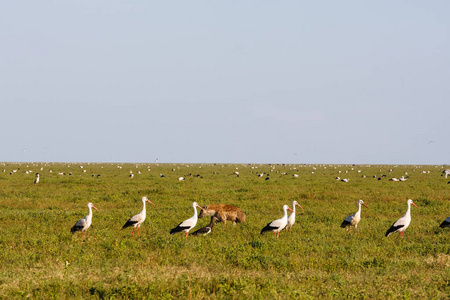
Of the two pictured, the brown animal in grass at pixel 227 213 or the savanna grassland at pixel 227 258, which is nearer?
the savanna grassland at pixel 227 258

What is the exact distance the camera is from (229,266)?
11.2 metres

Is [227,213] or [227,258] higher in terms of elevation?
[227,213]

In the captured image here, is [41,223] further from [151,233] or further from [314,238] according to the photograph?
[314,238]

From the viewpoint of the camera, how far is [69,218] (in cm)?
1812

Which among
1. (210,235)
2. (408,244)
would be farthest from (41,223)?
(408,244)

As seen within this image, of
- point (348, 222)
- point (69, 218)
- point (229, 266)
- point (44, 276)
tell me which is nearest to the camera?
point (44, 276)

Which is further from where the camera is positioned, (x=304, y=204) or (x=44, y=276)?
(x=304, y=204)

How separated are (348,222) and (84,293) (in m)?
11.2

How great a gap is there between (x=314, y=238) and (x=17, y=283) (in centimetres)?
949

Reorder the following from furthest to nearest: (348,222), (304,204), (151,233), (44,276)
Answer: (304,204)
(348,222)
(151,233)
(44,276)

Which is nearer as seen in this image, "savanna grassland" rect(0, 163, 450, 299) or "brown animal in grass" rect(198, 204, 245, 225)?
"savanna grassland" rect(0, 163, 450, 299)

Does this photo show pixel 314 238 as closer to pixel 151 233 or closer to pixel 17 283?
pixel 151 233

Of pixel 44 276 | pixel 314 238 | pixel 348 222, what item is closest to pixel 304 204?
pixel 348 222

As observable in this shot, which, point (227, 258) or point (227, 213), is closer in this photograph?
point (227, 258)
